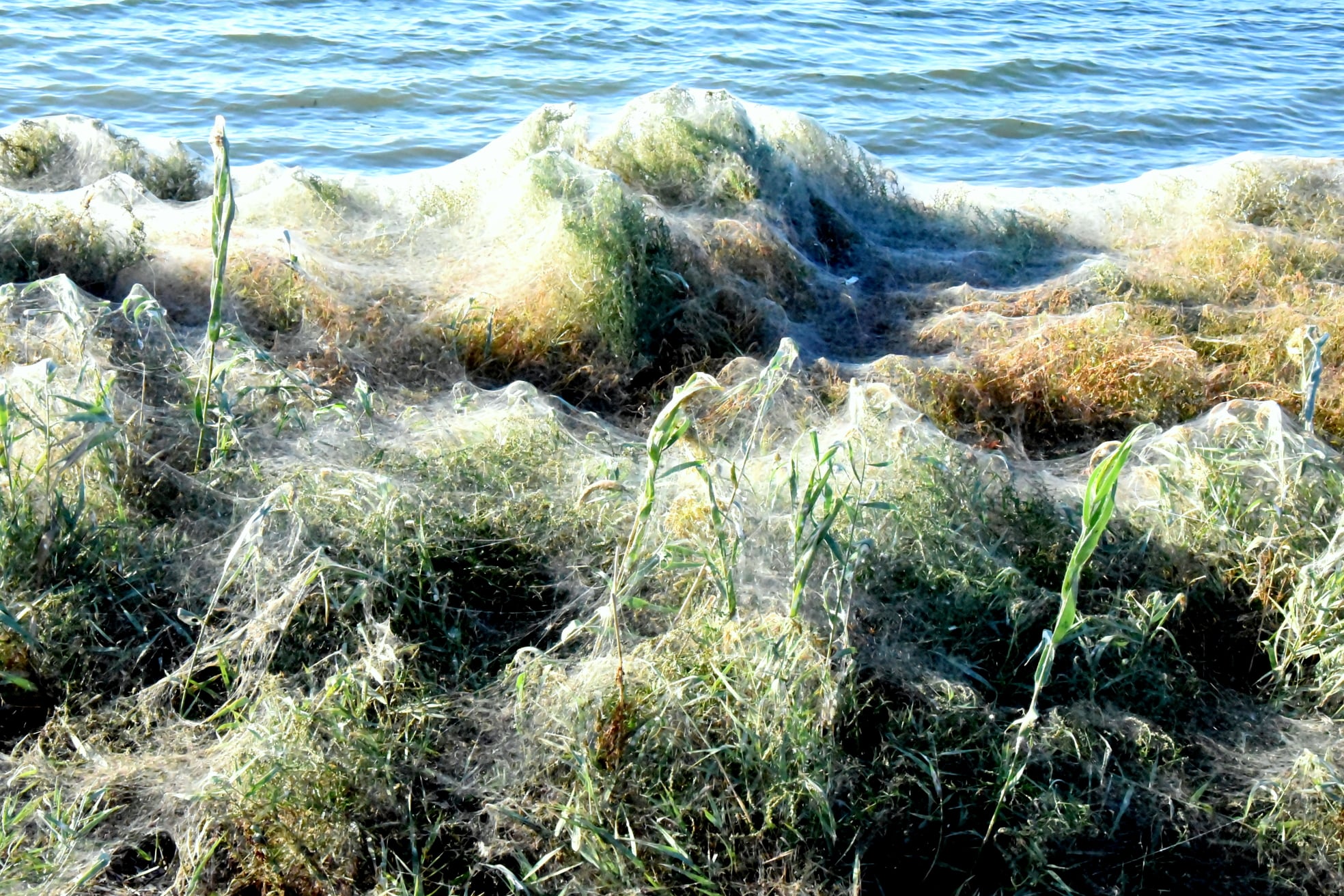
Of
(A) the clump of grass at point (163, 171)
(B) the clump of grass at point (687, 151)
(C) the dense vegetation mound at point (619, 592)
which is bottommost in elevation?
(C) the dense vegetation mound at point (619, 592)

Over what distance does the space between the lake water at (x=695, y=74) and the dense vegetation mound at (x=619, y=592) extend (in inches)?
158

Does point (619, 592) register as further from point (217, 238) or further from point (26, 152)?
point (26, 152)

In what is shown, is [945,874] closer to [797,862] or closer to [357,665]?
[797,862]

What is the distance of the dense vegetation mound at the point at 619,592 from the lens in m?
2.35

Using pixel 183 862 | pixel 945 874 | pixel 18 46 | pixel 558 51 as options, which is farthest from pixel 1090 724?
pixel 18 46

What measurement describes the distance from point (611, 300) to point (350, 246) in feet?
4.03

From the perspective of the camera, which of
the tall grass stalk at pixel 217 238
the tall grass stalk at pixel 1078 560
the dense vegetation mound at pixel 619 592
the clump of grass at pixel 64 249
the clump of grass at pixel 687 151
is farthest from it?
the clump of grass at pixel 687 151

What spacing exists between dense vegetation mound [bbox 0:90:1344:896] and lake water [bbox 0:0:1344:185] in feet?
13.1

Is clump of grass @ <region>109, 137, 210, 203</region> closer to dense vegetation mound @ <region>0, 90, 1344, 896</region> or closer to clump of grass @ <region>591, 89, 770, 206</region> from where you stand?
dense vegetation mound @ <region>0, 90, 1344, 896</region>

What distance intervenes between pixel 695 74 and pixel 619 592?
27.4ft

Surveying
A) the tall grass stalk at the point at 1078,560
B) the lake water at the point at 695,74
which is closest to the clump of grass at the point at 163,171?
the lake water at the point at 695,74

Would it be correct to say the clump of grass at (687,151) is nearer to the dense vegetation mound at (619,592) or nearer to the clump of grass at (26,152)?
the dense vegetation mound at (619,592)

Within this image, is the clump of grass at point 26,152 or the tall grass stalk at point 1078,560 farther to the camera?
the clump of grass at point 26,152

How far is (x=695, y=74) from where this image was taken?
10008 mm
